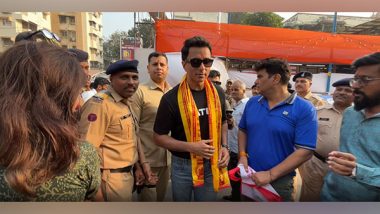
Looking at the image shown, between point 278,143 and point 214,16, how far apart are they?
0.77m

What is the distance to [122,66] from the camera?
1503 mm

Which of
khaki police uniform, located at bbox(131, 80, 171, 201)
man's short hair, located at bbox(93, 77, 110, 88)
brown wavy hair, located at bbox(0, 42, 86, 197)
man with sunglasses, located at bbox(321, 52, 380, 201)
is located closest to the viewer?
brown wavy hair, located at bbox(0, 42, 86, 197)

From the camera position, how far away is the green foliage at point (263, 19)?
1375mm

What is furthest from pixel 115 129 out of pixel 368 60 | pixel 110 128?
pixel 368 60

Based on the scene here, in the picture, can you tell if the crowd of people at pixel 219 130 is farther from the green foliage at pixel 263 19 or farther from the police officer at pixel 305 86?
the green foliage at pixel 263 19

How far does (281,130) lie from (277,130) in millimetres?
21

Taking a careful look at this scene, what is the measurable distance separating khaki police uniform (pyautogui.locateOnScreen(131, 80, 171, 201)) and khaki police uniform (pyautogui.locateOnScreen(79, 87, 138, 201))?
13 centimetres

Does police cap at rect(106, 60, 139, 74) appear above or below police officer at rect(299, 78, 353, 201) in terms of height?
above

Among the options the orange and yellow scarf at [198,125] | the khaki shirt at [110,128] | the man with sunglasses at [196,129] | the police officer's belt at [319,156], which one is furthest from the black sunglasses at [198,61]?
the police officer's belt at [319,156]

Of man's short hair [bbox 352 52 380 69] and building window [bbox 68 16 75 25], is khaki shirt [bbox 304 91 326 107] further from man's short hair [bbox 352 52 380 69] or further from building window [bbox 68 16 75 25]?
building window [bbox 68 16 75 25]

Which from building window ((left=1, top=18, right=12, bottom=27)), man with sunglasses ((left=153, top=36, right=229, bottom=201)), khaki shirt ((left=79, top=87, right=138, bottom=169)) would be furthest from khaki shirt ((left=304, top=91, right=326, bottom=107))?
building window ((left=1, top=18, right=12, bottom=27))

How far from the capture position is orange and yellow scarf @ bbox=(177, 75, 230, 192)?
1.54m

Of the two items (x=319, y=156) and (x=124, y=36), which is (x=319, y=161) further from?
(x=124, y=36)

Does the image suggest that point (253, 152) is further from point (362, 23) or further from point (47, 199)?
point (47, 199)
